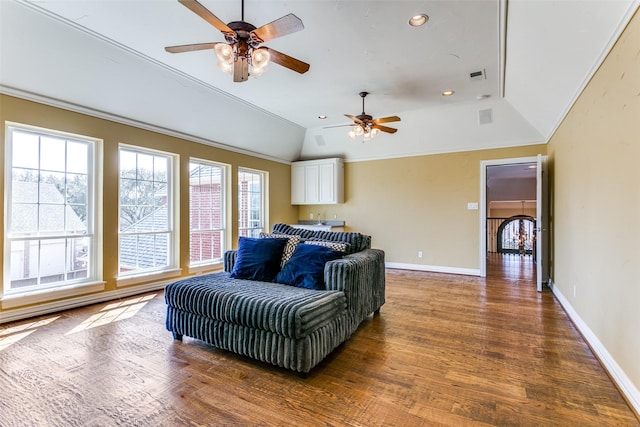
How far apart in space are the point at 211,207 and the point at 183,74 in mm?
2423

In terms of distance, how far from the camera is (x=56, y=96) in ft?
11.4

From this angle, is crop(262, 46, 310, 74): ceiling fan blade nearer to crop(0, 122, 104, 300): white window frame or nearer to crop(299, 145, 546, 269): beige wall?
crop(0, 122, 104, 300): white window frame

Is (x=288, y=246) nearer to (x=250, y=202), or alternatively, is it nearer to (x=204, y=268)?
(x=204, y=268)

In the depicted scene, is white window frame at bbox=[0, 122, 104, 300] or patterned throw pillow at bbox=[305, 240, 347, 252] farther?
white window frame at bbox=[0, 122, 104, 300]

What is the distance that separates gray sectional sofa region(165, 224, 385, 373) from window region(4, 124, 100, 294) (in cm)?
202

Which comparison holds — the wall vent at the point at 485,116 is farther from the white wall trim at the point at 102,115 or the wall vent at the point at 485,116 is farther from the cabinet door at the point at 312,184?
the white wall trim at the point at 102,115

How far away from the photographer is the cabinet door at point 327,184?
6.84 meters

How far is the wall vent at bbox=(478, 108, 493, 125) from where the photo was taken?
16.3 ft

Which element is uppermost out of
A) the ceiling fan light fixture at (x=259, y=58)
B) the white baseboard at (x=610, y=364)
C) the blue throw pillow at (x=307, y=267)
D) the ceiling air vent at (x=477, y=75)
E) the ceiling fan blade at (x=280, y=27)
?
the ceiling air vent at (x=477, y=75)

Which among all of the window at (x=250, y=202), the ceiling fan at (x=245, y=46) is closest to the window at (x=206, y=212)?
the window at (x=250, y=202)

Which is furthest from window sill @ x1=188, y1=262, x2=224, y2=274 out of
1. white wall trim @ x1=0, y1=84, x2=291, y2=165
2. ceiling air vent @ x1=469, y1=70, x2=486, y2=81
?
ceiling air vent @ x1=469, y1=70, x2=486, y2=81

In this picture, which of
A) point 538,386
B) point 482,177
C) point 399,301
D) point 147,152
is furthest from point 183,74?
point 482,177

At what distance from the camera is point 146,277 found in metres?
4.49

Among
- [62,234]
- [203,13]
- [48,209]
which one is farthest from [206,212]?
[203,13]
